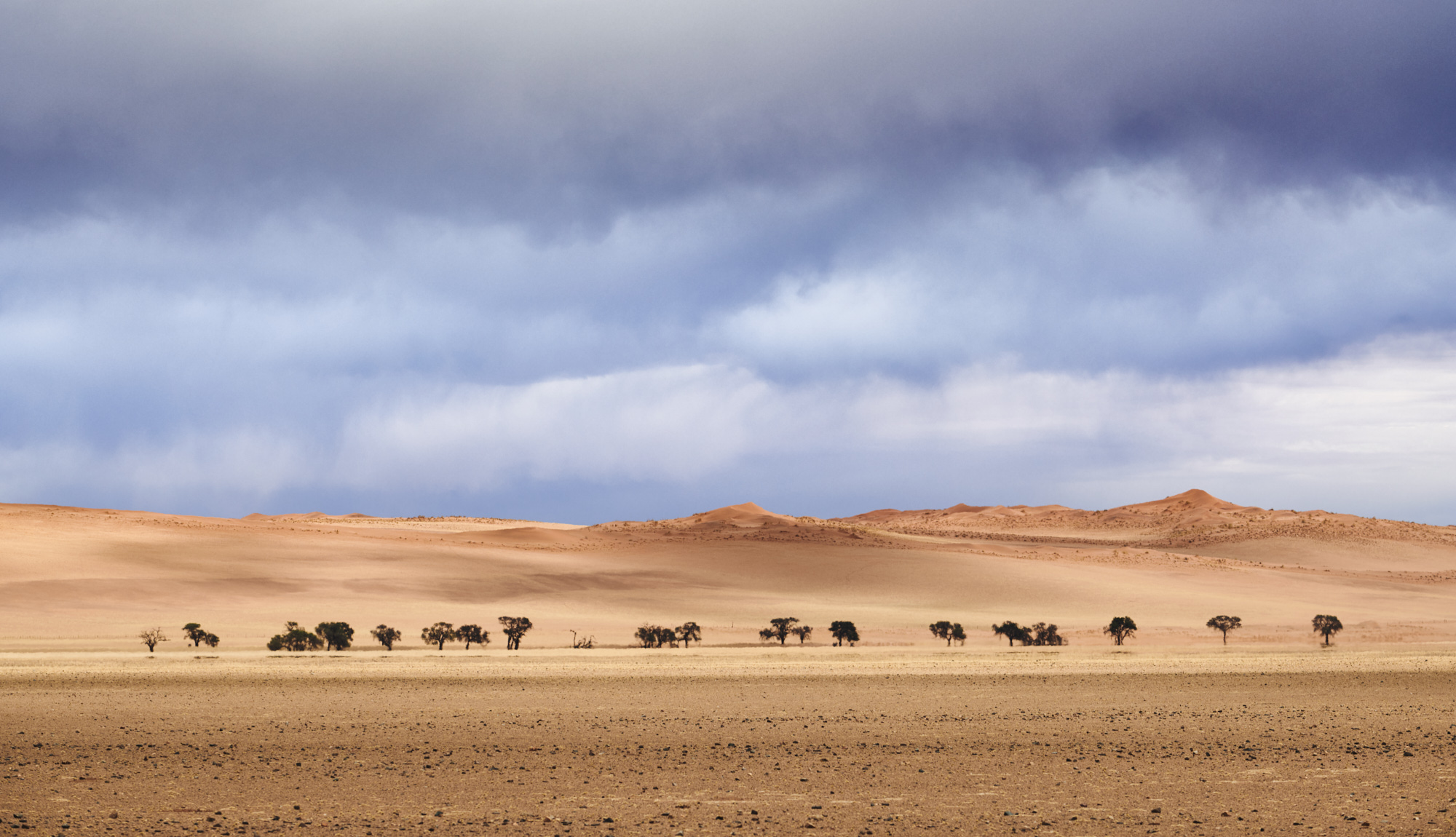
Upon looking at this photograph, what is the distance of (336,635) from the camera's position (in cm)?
4806

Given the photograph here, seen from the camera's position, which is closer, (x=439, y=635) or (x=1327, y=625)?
(x=439, y=635)

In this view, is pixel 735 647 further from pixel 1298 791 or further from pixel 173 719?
pixel 1298 791

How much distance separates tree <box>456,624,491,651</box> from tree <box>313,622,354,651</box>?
5004 mm

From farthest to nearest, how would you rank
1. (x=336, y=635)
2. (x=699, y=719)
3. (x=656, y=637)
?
(x=656, y=637)
(x=336, y=635)
(x=699, y=719)

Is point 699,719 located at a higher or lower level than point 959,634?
higher

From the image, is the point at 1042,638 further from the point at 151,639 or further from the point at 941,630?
the point at 151,639

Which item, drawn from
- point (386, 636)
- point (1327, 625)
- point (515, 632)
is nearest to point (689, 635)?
point (515, 632)

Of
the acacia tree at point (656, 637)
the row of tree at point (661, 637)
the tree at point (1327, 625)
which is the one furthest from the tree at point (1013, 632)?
the acacia tree at point (656, 637)

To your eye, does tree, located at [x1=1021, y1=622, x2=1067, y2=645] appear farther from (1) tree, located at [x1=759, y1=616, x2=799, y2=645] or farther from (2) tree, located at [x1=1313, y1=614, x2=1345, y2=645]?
(2) tree, located at [x1=1313, y1=614, x2=1345, y2=645]

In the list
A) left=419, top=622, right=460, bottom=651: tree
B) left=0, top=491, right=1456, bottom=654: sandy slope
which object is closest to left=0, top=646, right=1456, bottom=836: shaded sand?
left=419, top=622, right=460, bottom=651: tree

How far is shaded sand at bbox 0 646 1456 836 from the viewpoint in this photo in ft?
41.7

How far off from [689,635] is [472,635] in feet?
35.0

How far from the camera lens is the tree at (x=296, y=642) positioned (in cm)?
4594

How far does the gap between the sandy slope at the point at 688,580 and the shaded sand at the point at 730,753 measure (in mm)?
28242
